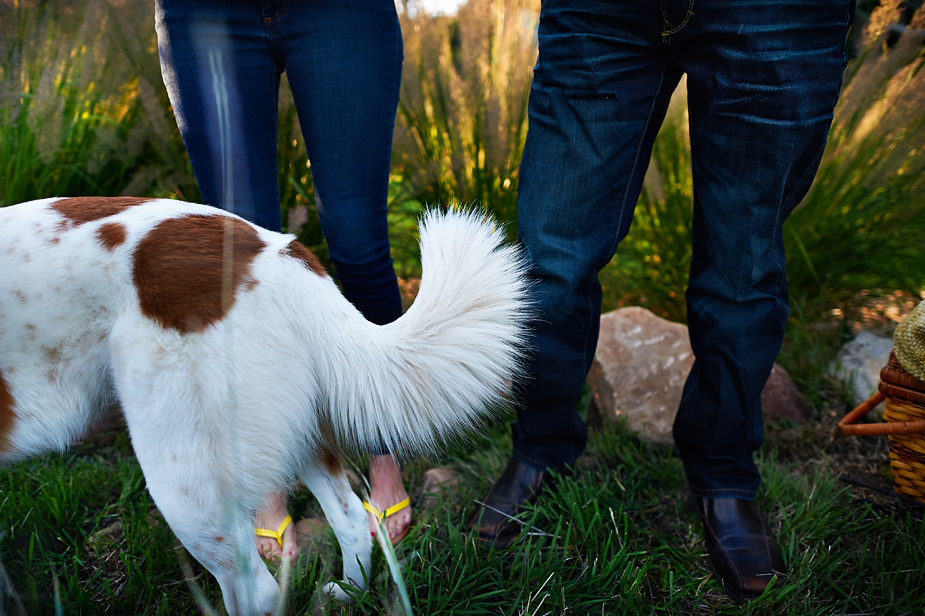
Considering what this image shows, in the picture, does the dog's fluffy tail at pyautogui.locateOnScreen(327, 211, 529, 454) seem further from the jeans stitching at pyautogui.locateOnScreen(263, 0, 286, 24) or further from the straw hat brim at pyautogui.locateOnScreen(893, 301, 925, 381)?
the straw hat brim at pyautogui.locateOnScreen(893, 301, 925, 381)

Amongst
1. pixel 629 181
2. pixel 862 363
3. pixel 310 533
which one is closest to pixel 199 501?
pixel 310 533

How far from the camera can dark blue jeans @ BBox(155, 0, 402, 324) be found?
117cm

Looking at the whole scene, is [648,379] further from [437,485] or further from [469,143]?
[469,143]

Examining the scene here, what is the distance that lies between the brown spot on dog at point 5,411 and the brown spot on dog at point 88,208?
0.92ft

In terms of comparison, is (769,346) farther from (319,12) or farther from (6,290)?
(6,290)

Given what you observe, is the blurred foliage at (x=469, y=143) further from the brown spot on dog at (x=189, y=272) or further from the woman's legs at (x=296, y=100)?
the brown spot on dog at (x=189, y=272)

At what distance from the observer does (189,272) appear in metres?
0.89

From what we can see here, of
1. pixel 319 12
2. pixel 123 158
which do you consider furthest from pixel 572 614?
pixel 123 158

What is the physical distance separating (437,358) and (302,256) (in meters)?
0.31

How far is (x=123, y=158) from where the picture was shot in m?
1.88

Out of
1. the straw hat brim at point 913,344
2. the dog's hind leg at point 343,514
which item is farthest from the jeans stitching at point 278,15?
the straw hat brim at point 913,344

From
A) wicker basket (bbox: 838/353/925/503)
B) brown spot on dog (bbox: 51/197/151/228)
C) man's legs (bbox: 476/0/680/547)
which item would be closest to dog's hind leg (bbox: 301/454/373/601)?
man's legs (bbox: 476/0/680/547)

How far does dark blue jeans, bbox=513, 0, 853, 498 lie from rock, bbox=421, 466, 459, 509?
0.28 metres

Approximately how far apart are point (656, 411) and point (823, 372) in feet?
2.67
